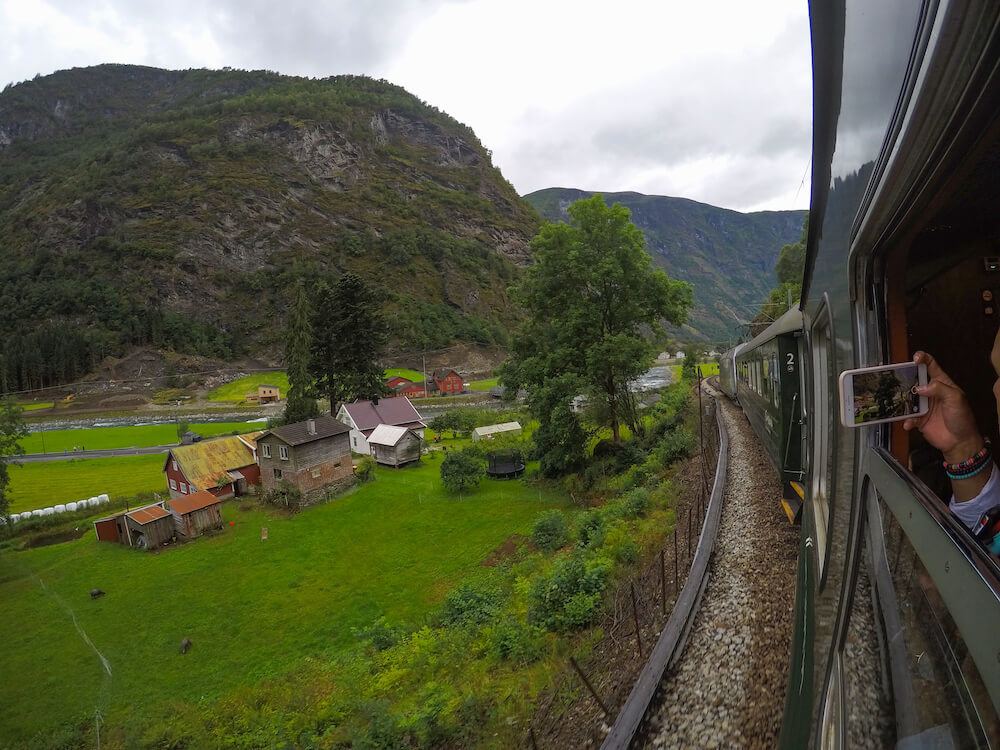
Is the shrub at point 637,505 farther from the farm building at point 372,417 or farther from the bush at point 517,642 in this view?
the farm building at point 372,417

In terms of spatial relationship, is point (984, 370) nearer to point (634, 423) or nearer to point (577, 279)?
point (577, 279)

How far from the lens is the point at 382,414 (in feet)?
136

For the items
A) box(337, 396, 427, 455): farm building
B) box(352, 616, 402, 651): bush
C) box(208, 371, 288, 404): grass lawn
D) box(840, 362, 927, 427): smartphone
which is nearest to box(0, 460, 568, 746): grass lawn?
box(352, 616, 402, 651): bush

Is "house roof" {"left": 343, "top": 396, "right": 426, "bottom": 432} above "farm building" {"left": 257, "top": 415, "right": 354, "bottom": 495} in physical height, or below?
above

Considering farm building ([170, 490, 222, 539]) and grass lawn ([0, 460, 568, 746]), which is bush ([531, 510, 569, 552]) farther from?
farm building ([170, 490, 222, 539])

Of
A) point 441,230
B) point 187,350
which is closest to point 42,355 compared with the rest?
point 187,350

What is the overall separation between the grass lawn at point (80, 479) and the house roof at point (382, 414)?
44.0ft

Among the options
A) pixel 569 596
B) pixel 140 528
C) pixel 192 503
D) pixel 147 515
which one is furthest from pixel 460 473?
pixel 569 596

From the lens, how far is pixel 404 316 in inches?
4195

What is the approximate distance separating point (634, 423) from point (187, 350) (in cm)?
10308

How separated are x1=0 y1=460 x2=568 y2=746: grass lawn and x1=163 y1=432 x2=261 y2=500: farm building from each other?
3660 mm

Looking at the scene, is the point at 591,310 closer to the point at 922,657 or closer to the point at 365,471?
the point at 365,471

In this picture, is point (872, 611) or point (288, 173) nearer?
point (872, 611)

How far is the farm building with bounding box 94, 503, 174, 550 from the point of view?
24.0 metres
